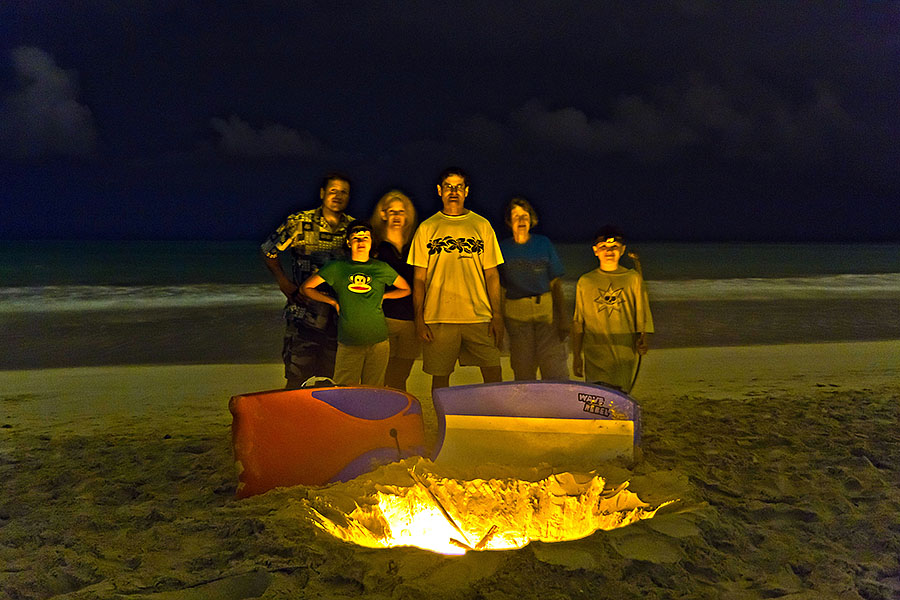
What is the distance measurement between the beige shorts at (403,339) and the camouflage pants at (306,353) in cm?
41

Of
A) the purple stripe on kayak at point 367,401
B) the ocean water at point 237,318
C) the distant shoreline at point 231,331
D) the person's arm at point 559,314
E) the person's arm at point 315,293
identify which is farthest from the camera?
the ocean water at point 237,318

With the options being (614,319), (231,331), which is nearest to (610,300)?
(614,319)

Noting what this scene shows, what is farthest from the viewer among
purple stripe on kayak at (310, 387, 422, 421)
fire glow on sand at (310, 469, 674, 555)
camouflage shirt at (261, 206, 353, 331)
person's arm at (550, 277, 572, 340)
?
person's arm at (550, 277, 572, 340)

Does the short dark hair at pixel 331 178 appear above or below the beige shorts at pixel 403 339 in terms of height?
above

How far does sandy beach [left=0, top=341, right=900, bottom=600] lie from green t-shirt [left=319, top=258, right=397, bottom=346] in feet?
3.52

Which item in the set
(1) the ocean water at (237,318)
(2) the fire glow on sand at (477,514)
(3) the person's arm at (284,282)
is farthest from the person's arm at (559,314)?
(1) the ocean water at (237,318)

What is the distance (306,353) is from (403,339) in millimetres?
675

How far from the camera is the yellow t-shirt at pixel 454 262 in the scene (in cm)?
409

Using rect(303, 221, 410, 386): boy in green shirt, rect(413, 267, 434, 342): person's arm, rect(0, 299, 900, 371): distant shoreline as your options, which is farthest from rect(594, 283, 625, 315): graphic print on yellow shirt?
rect(0, 299, 900, 371): distant shoreline

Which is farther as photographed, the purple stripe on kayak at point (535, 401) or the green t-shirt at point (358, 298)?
the green t-shirt at point (358, 298)

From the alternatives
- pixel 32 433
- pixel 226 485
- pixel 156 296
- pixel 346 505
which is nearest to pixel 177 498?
pixel 226 485

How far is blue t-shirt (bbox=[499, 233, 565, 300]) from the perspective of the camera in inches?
171

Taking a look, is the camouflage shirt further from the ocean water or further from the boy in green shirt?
the ocean water

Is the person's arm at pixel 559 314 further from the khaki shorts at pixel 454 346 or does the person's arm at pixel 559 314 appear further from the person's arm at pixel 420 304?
the person's arm at pixel 420 304
